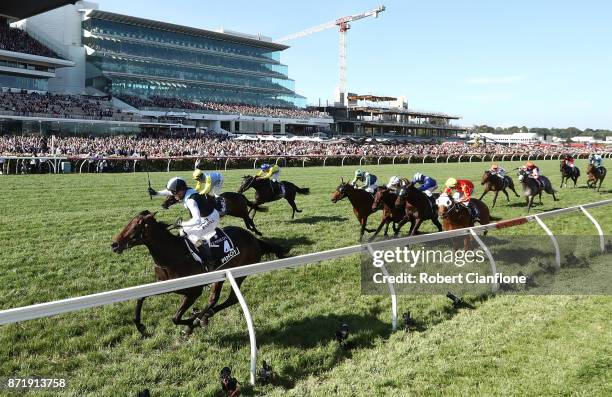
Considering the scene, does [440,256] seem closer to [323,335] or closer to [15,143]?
[323,335]

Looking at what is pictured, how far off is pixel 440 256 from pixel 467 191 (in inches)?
56.5

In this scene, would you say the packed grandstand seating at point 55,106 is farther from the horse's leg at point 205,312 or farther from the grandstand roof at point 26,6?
the horse's leg at point 205,312

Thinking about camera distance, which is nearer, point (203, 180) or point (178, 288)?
point (178, 288)

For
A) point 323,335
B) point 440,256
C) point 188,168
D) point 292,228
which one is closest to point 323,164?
point 188,168

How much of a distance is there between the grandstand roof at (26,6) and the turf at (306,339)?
1671 inches

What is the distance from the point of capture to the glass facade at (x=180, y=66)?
60250 millimetres

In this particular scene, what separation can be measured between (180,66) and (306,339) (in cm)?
6767

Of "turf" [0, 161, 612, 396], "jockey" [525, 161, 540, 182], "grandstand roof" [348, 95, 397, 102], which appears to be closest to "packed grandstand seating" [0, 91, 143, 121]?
"turf" [0, 161, 612, 396]

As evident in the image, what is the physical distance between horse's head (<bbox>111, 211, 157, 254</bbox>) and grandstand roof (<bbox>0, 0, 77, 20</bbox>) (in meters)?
43.7

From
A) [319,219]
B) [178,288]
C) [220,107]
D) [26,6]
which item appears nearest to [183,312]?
[178,288]

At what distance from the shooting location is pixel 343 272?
721cm

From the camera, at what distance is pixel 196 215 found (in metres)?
5.14

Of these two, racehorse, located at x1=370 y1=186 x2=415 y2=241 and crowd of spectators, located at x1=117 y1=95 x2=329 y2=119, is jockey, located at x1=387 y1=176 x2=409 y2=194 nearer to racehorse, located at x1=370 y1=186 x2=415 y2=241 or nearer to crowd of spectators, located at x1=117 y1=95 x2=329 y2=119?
racehorse, located at x1=370 y1=186 x2=415 y2=241

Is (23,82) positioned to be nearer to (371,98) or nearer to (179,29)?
(179,29)
